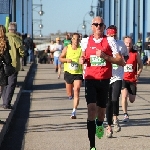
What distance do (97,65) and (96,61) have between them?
0.06 m

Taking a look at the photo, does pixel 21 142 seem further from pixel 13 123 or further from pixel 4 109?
pixel 4 109

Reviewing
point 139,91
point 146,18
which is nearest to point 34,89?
point 139,91

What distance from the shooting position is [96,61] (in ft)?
30.6

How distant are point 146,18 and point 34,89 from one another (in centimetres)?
2817

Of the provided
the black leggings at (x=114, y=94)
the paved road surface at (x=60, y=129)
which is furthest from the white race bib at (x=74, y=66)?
the black leggings at (x=114, y=94)

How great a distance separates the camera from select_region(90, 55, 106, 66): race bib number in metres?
9.30

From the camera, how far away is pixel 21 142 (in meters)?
10.4

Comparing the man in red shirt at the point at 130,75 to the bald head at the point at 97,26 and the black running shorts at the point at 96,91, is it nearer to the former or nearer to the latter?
the black running shorts at the point at 96,91

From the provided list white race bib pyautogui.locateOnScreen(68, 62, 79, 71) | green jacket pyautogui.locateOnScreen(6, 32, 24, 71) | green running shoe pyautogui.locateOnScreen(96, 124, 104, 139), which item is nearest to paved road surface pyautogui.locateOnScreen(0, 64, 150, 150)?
green running shoe pyautogui.locateOnScreen(96, 124, 104, 139)

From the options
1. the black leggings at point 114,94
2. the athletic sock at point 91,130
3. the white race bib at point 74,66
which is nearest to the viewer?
the athletic sock at point 91,130

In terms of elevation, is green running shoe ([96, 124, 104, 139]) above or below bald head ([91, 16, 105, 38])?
below

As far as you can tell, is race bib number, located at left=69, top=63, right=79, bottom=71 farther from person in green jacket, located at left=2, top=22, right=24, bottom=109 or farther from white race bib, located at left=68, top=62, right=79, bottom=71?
person in green jacket, located at left=2, top=22, right=24, bottom=109

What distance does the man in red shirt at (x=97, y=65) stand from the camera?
365 inches

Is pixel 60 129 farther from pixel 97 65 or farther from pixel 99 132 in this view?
pixel 97 65
